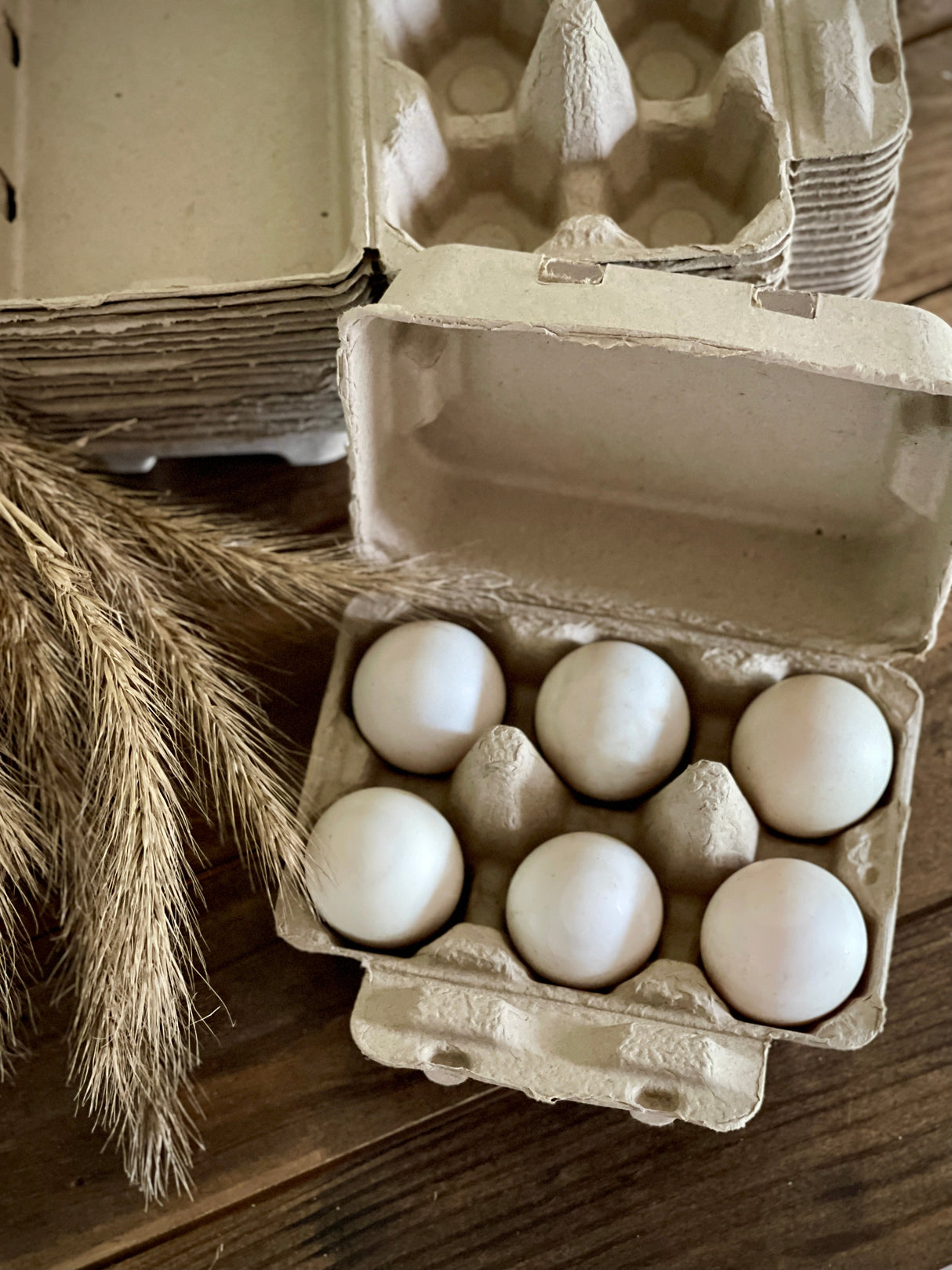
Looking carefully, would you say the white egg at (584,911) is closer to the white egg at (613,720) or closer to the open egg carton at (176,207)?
the white egg at (613,720)

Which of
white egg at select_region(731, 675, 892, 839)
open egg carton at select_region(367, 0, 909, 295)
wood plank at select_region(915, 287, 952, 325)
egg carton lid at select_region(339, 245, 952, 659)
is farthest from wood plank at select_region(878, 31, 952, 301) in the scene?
white egg at select_region(731, 675, 892, 839)

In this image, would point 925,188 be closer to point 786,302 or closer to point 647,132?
point 647,132

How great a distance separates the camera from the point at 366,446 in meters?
0.65

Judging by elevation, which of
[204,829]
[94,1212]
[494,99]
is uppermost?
[494,99]

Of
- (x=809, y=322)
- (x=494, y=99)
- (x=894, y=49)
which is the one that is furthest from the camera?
(x=494, y=99)

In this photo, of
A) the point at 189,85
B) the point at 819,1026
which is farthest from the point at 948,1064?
the point at 189,85

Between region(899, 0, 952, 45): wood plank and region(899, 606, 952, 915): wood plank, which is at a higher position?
region(899, 0, 952, 45): wood plank

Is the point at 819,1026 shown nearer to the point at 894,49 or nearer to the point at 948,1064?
the point at 948,1064

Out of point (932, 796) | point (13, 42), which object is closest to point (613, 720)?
point (932, 796)

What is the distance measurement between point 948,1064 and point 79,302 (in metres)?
0.67

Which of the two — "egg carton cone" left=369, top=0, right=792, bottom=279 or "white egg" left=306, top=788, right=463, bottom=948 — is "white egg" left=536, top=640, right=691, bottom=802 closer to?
"white egg" left=306, top=788, right=463, bottom=948

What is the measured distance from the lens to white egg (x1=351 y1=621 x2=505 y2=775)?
663 mm

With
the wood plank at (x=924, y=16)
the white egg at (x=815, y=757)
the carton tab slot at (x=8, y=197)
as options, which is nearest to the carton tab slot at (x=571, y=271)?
the white egg at (x=815, y=757)

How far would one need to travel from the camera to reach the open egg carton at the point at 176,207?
2.19 ft
